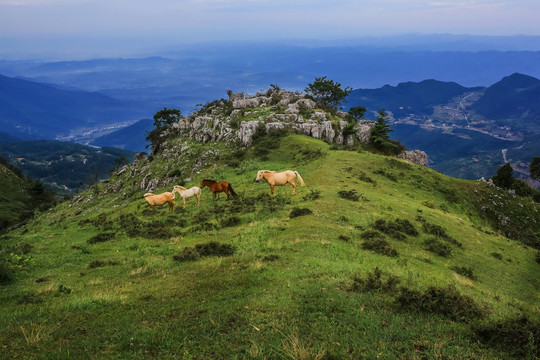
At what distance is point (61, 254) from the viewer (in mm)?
14305

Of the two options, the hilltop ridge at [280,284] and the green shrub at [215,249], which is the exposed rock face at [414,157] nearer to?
the hilltop ridge at [280,284]

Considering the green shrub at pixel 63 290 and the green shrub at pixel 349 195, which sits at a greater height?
the green shrub at pixel 63 290

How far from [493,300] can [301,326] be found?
8500 mm

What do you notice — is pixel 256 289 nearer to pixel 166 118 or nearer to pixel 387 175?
pixel 387 175

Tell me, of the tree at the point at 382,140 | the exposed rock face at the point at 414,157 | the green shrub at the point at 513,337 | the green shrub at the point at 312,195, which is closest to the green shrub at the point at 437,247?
the green shrub at the point at 312,195

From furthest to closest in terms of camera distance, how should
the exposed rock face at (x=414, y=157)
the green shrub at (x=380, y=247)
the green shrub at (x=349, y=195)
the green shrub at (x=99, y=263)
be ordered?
the exposed rock face at (x=414, y=157) < the green shrub at (x=349, y=195) < the green shrub at (x=380, y=247) < the green shrub at (x=99, y=263)

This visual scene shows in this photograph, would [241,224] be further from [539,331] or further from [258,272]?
[539,331]

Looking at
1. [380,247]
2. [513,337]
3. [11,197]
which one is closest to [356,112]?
[380,247]

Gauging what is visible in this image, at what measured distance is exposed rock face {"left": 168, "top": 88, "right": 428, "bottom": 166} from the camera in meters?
50.4

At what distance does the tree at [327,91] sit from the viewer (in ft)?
248

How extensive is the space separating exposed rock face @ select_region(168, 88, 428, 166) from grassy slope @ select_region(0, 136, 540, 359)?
1185 inches

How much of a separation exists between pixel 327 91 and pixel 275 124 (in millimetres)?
34461

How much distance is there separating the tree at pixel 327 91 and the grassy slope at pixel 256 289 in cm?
6004

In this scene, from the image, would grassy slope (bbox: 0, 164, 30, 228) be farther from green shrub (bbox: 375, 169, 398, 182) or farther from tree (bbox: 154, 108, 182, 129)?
green shrub (bbox: 375, 169, 398, 182)
